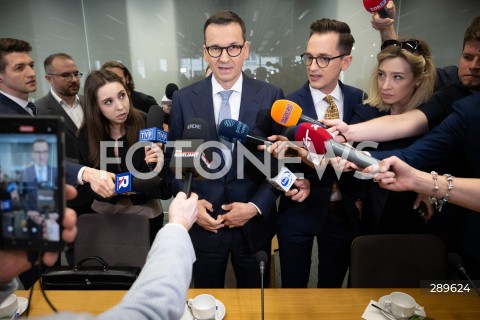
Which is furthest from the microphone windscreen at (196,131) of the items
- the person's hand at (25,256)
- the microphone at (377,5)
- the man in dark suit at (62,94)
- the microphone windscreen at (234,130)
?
the man in dark suit at (62,94)

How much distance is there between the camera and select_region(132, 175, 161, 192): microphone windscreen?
1.83m

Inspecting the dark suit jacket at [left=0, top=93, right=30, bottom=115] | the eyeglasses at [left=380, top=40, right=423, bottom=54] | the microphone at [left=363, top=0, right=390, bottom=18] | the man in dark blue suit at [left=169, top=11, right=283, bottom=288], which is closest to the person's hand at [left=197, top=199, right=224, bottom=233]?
the man in dark blue suit at [left=169, top=11, right=283, bottom=288]

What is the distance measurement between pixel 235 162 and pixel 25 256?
3.82 feet

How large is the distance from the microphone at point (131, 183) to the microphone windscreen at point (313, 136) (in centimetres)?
87

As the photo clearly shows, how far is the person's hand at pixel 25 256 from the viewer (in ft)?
2.64

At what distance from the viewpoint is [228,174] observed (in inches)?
74.5

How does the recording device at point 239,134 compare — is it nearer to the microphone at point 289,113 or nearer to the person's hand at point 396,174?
the microphone at point 289,113

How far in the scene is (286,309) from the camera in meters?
1.42

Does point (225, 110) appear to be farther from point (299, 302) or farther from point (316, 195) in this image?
point (299, 302)

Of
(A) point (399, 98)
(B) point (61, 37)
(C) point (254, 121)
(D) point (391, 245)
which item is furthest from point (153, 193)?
(B) point (61, 37)

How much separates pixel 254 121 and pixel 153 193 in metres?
0.73

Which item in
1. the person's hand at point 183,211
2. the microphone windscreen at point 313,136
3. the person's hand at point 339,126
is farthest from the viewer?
the person's hand at point 339,126

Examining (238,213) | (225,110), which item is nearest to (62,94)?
(225,110)

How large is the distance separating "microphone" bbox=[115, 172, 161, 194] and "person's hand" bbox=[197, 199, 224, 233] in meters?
0.29
